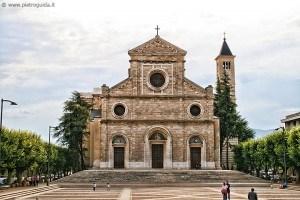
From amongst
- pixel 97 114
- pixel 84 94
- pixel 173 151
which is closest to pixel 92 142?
pixel 97 114

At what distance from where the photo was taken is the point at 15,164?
5022cm

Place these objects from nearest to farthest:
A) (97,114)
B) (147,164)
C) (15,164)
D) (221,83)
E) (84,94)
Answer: (15,164)
(147,164)
(97,114)
(221,83)
(84,94)

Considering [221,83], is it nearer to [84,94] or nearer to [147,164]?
[147,164]

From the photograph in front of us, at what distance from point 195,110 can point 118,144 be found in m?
10.6

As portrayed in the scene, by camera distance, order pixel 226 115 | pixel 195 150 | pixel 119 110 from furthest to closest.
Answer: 1. pixel 226 115
2. pixel 195 150
3. pixel 119 110

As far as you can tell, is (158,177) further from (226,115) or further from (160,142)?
(226,115)

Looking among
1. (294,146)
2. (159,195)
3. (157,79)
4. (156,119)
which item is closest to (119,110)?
(156,119)

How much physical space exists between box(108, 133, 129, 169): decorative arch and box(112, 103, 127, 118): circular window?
7.77 feet

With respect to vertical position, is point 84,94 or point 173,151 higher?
point 84,94

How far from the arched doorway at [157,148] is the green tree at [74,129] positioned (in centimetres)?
1077

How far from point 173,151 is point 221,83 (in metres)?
18.0

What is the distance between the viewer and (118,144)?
6147cm

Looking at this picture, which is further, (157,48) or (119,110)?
(157,48)

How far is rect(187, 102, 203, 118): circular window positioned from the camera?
6219cm
